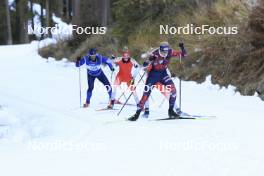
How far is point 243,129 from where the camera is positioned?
31.8 feet

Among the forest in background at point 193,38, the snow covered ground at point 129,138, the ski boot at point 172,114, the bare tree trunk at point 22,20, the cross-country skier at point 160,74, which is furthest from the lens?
the bare tree trunk at point 22,20

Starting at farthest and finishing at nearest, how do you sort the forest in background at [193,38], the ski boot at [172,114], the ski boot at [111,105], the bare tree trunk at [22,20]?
the bare tree trunk at [22,20] < the forest in background at [193,38] < the ski boot at [111,105] < the ski boot at [172,114]

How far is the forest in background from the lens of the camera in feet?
44.6

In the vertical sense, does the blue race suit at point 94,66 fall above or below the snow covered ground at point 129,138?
above

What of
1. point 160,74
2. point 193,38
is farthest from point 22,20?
point 160,74

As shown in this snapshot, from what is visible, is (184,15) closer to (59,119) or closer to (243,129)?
(59,119)

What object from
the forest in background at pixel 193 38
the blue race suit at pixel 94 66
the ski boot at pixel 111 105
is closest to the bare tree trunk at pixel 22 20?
the forest in background at pixel 193 38

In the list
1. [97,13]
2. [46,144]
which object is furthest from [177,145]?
[97,13]

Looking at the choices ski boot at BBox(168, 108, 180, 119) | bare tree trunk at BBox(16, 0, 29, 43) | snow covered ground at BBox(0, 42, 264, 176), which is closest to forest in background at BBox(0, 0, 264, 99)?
snow covered ground at BBox(0, 42, 264, 176)

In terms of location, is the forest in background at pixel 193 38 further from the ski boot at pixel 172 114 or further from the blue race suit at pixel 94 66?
the blue race suit at pixel 94 66

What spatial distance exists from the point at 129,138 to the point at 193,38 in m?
7.28

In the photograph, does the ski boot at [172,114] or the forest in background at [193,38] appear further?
the forest in background at [193,38]

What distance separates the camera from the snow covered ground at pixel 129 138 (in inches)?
303

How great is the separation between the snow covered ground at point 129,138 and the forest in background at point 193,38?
55cm
